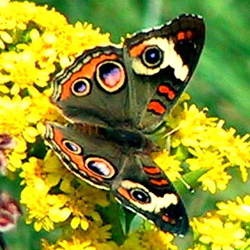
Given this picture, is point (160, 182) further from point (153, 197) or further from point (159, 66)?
point (159, 66)

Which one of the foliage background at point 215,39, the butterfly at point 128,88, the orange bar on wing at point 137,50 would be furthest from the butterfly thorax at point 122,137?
the foliage background at point 215,39

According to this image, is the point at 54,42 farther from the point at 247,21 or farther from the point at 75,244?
the point at 247,21

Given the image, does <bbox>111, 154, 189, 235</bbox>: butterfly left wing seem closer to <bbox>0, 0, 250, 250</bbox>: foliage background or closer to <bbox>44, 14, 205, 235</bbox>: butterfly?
<bbox>44, 14, 205, 235</bbox>: butterfly

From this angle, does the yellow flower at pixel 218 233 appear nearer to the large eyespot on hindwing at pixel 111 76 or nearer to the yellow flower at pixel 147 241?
the yellow flower at pixel 147 241

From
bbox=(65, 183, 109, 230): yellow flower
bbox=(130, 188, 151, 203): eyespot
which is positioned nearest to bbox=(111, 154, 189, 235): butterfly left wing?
bbox=(130, 188, 151, 203): eyespot

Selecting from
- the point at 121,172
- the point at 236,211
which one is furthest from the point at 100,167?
the point at 236,211

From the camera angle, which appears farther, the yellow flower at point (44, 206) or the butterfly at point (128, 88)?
the butterfly at point (128, 88)
